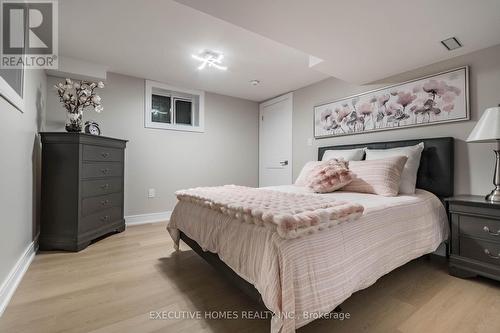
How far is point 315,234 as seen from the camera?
1148 mm

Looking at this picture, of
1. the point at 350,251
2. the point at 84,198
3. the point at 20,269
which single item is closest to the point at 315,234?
the point at 350,251

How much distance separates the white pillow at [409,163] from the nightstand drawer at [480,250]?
0.54 meters

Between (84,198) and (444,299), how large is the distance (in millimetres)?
3311

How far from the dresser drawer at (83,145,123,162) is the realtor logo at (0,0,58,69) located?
90 centimetres

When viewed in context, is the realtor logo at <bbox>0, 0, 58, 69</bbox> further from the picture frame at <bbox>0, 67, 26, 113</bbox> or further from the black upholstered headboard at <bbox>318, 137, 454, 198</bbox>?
the black upholstered headboard at <bbox>318, 137, 454, 198</bbox>

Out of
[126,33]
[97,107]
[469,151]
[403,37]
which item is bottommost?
[469,151]

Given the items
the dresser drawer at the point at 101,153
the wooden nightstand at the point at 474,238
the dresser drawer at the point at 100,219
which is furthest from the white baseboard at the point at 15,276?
the wooden nightstand at the point at 474,238

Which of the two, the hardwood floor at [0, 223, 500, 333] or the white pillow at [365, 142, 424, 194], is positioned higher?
the white pillow at [365, 142, 424, 194]

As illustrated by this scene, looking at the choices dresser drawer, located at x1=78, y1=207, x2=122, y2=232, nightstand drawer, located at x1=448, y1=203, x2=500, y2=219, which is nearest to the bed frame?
nightstand drawer, located at x1=448, y1=203, x2=500, y2=219

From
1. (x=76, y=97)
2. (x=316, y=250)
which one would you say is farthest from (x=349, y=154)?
(x=76, y=97)

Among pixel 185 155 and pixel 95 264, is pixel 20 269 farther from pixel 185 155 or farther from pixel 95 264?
pixel 185 155

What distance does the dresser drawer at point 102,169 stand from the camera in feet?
8.17

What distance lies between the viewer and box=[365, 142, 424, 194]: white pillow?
215 cm

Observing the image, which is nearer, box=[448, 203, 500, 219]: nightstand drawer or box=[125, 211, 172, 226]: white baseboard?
box=[448, 203, 500, 219]: nightstand drawer
